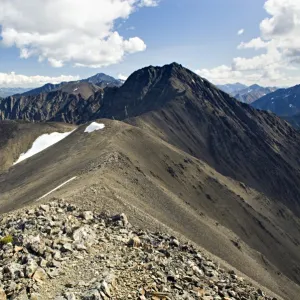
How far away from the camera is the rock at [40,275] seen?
60.8 feet

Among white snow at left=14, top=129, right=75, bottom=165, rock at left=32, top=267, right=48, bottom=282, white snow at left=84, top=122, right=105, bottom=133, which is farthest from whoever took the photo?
white snow at left=14, top=129, right=75, bottom=165

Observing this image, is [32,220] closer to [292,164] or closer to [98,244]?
[98,244]

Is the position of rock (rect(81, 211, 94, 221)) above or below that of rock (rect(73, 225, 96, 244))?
above

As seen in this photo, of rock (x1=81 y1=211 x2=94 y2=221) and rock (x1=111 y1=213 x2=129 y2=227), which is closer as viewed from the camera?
rock (x1=81 y1=211 x2=94 y2=221)

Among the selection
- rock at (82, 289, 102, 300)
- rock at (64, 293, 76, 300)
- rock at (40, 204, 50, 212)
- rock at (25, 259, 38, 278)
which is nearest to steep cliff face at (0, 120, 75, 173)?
rock at (40, 204, 50, 212)

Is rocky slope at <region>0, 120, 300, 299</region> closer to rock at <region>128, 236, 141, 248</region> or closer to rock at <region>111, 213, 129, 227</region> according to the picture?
rock at <region>111, 213, 129, 227</region>

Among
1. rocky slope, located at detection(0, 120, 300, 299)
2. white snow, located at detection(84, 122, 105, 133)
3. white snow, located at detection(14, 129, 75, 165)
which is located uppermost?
white snow, located at detection(84, 122, 105, 133)

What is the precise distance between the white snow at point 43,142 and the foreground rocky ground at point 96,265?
329 ft

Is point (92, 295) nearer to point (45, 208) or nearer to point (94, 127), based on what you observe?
point (45, 208)

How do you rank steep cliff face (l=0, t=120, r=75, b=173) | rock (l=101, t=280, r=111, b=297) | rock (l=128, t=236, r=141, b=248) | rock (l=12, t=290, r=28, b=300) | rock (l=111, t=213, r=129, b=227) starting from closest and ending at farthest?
rock (l=12, t=290, r=28, b=300), rock (l=101, t=280, r=111, b=297), rock (l=128, t=236, r=141, b=248), rock (l=111, t=213, r=129, b=227), steep cliff face (l=0, t=120, r=75, b=173)

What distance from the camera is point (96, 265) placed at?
2081 centimetres

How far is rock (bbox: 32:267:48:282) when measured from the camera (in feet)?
60.8

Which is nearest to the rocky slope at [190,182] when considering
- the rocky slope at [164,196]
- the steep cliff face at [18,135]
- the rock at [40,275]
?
the rocky slope at [164,196]

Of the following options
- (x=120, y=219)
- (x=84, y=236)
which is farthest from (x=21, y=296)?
(x=120, y=219)
